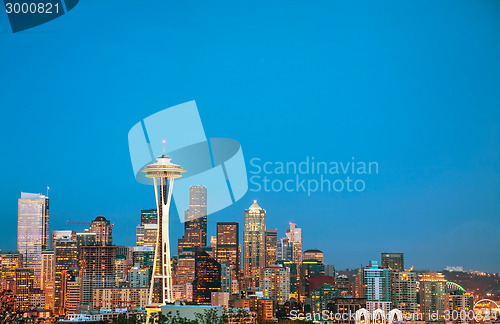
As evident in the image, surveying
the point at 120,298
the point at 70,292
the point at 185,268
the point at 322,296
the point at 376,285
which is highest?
the point at 185,268

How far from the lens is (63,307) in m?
33.3

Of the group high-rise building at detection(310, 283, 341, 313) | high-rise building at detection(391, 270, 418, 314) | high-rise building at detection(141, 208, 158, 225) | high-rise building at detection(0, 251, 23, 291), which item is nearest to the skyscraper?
high-rise building at detection(141, 208, 158, 225)

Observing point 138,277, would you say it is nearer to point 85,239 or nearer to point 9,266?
point 85,239

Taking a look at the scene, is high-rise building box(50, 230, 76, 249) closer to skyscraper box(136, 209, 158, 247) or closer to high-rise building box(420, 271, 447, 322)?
skyscraper box(136, 209, 158, 247)

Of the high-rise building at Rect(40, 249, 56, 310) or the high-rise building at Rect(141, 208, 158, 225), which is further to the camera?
the high-rise building at Rect(141, 208, 158, 225)

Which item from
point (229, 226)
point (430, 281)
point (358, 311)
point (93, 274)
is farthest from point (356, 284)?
point (93, 274)

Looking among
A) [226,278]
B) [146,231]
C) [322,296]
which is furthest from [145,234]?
[322,296]

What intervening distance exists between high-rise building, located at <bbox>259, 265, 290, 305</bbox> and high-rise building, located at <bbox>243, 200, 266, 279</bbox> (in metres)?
3.63

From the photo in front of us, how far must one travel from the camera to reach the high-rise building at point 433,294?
28656mm

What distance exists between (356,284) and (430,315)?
7351 millimetres

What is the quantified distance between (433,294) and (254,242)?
573 inches

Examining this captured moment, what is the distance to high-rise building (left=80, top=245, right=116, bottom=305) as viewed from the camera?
3462 centimetres

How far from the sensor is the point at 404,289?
103 ft

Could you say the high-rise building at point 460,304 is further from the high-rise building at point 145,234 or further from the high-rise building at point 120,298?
the high-rise building at point 145,234
